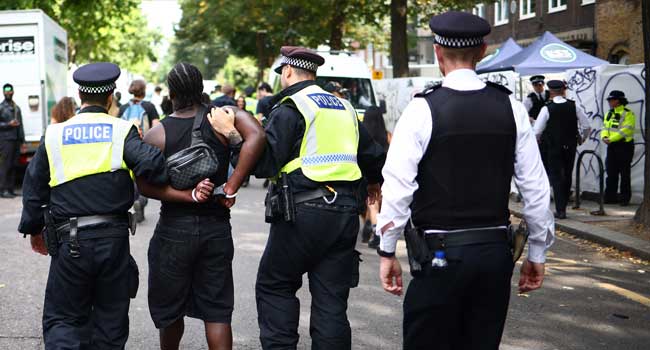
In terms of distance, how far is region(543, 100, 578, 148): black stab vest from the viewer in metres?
12.2

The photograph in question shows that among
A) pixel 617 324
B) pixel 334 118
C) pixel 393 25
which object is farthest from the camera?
pixel 393 25

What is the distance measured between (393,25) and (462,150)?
22226 mm

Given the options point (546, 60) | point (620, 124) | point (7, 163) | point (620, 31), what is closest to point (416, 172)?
point (620, 124)

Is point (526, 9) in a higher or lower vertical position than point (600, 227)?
higher

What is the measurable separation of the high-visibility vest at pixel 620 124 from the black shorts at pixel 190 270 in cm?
1023

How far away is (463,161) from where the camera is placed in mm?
3684

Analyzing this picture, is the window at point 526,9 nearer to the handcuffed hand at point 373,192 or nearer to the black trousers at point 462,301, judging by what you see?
the handcuffed hand at point 373,192

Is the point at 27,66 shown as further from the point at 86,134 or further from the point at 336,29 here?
the point at 336,29

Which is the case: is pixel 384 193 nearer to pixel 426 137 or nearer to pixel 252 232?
pixel 426 137

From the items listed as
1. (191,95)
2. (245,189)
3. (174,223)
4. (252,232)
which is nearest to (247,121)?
(191,95)

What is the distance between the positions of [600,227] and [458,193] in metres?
8.30

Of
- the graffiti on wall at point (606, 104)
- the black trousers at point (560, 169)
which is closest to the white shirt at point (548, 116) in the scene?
the black trousers at point (560, 169)

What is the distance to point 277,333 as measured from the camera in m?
4.73

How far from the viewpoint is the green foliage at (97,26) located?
26.2 meters
